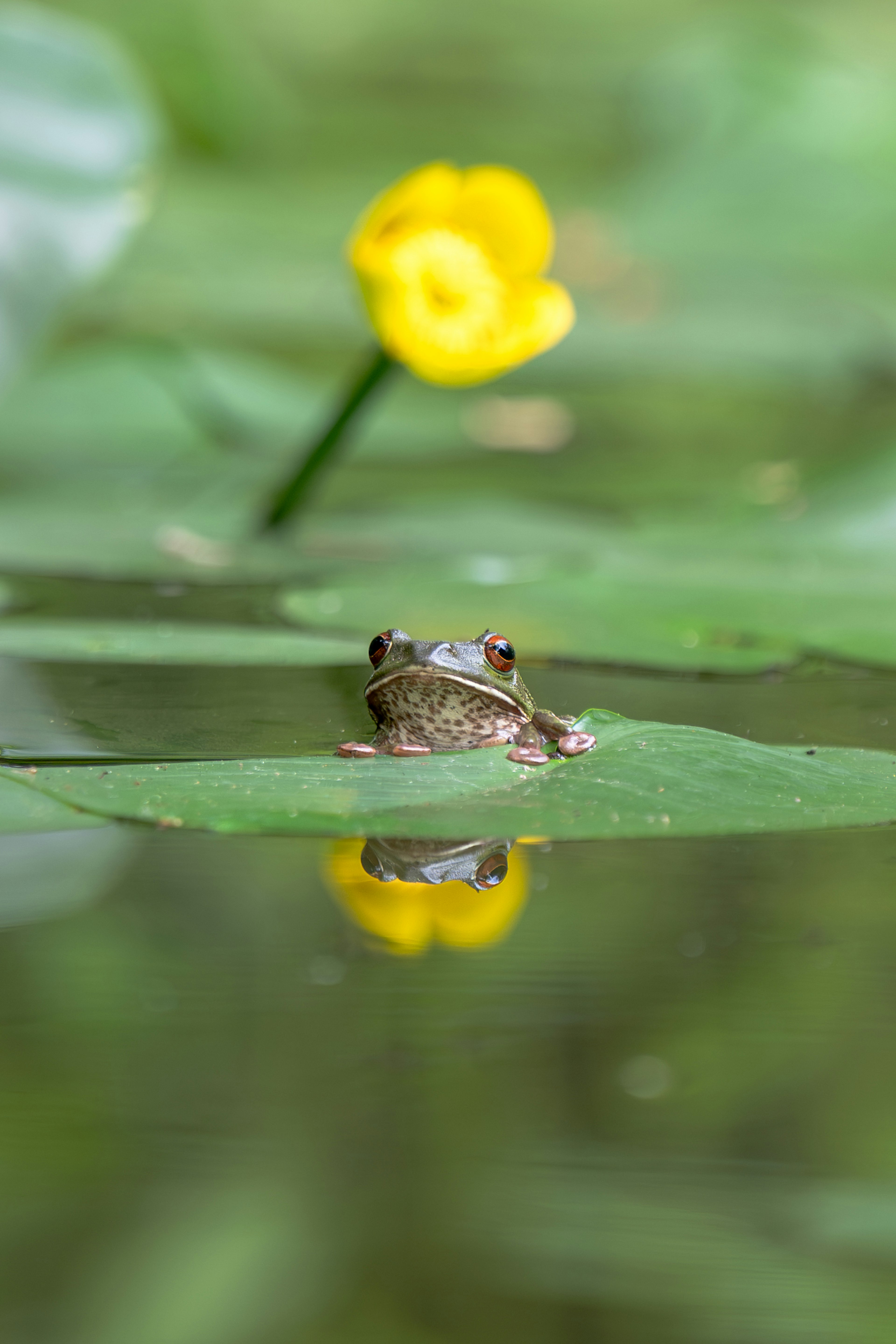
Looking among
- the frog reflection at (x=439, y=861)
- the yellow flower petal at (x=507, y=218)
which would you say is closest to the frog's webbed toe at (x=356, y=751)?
the frog reflection at (x=439, y=861)

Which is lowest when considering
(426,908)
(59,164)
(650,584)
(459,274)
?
(426,908)

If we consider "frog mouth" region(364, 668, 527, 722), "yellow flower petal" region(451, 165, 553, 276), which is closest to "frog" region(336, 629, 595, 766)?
"frog mouth" region(364, 668, 527, 722)

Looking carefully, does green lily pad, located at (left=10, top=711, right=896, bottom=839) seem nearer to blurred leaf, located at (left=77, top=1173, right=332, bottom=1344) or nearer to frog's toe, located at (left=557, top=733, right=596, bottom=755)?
frog's toe, located at (left=557, top=733, right=596, bottom=755)

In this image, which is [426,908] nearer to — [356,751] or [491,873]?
[491,873]

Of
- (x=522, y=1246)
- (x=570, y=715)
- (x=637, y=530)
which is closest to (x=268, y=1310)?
(x=522, y=1246)

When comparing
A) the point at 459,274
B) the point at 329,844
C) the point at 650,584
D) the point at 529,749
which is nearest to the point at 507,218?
the point at 459,274
